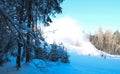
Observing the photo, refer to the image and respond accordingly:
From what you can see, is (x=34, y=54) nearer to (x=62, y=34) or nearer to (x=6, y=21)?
(x=6, y=21)

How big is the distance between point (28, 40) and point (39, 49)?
15.7 inches

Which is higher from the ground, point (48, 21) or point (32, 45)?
point (48, 21)

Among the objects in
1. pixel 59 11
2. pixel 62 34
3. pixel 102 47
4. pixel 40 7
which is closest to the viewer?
pixel 40 7

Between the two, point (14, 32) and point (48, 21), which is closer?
point (14, 32)

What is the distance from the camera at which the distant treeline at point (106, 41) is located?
291ft

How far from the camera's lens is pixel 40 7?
596 inches

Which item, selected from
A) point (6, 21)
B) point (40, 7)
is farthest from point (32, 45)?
point (40, 7)

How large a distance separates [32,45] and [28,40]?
1.41ft

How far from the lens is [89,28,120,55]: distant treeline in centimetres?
8881

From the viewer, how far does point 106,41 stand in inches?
3617

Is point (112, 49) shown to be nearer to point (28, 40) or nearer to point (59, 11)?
point (59, 11)

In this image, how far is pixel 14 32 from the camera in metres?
6.81

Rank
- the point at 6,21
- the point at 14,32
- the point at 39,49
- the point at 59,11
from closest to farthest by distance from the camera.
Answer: the point at 6,21, the point at 14,32, the point at 39,49, the point at 59,11

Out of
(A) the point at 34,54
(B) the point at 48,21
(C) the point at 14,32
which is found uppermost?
(B) the point at 48,21
